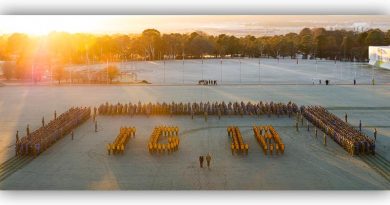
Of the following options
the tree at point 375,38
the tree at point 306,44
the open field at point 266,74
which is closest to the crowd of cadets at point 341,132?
the open field at point 266,74

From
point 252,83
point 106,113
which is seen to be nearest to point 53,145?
point 106,113

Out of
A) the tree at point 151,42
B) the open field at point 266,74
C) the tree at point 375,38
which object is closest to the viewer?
the open field at point 266,74

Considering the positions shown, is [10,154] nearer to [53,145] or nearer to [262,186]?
[53,145]

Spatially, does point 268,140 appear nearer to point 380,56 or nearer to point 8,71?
point 8,71

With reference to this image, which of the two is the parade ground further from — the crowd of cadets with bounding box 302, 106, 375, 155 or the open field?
the open field

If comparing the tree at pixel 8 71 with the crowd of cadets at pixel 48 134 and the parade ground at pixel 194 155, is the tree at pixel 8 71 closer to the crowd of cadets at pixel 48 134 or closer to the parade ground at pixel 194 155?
the parade ground at pixel 194 155
